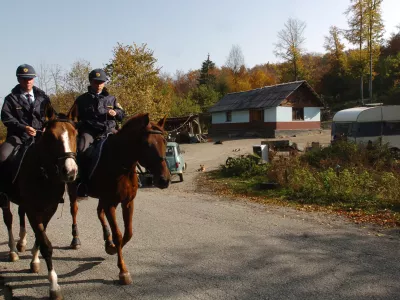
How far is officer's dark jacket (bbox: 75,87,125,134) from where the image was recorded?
19.5 ft

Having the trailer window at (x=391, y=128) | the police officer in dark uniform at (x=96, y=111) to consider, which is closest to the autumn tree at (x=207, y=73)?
the trailer window at (x=391, y=128)

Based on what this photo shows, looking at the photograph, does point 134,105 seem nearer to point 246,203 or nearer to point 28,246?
point 246,203

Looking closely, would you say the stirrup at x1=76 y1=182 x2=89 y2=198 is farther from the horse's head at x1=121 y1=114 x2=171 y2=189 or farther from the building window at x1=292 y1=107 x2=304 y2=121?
the building window at x1=292 y1=107 x2=304 y2=121

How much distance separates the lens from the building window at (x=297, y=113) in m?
38.3

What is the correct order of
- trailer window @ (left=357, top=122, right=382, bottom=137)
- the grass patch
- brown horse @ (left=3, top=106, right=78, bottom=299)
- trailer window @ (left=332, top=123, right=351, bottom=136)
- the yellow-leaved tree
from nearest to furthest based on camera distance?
1. brown horse @ (left=3, top=106, right=78, bottom=299)
2. the grass patch
3. trailer window @ (left=357, top=122, right=382, bottom=137)
4. trailer window @ (left=332, top=123, right=351, bottom=136)
5. the yellow-leaved tree

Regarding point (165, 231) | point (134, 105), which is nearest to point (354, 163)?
point (165, 231)

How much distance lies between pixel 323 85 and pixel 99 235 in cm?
5721

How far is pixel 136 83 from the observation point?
29844 mm

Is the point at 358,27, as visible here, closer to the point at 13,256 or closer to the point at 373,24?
the point at 373,24

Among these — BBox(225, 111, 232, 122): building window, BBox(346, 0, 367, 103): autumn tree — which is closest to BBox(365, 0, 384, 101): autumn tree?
BBox(346, 0, 367, 103): autumn tree

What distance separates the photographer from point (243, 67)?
76125mm

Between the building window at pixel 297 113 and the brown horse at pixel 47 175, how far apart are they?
35446 mm

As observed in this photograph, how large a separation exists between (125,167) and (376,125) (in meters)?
17.4

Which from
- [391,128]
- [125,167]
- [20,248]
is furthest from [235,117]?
[125,167]
